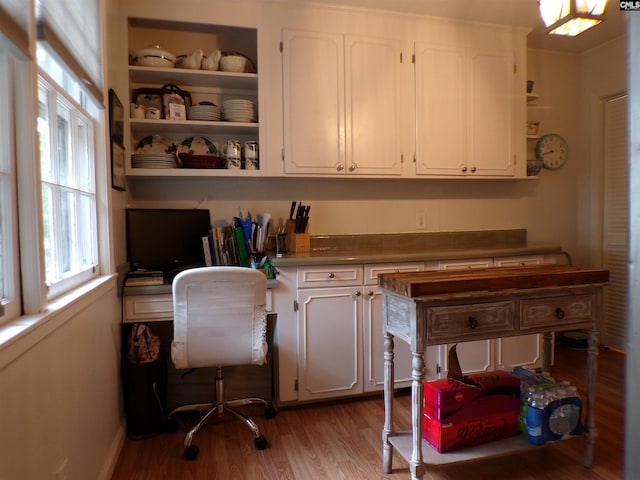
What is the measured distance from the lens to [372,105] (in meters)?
2.82

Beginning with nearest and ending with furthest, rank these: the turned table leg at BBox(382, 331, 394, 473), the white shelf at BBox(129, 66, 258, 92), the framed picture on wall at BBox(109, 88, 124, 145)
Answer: the turned table leg at BBox(382, 331, 394, 473), the framed picture on wall at BBox(109, 88, 124, 145), the white shelf at BBox(129, 66, 258, 92)

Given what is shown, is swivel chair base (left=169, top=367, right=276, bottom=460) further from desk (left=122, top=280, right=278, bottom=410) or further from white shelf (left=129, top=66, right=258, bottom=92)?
white shelf (left=129, top=66, right=258, bottom=92)

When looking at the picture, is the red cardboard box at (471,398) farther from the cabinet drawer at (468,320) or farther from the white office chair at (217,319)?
the white office chair at (217,319)

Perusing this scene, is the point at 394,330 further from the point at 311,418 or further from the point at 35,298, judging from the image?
the point at 35,298

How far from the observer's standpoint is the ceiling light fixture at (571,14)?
1465mm

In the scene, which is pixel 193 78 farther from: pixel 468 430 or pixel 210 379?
pixel 468 430

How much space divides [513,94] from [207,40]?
2251 millimetres

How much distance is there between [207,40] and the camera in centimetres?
282

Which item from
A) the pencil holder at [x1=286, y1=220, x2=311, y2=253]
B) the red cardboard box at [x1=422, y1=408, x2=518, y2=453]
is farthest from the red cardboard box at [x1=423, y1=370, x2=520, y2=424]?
the pencil holder at [x1=286, y1=220, x2=311, y2=253]

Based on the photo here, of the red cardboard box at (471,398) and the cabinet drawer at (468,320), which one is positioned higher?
the cabinet drawer at (468,320)

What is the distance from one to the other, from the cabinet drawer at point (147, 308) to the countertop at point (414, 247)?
2.13ft

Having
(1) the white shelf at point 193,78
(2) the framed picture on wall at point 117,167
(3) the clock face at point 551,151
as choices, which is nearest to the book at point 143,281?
(2) the framed picture on wall at point 117,167

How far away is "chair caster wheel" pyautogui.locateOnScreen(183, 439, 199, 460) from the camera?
1989mm

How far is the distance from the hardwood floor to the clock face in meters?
1.98
